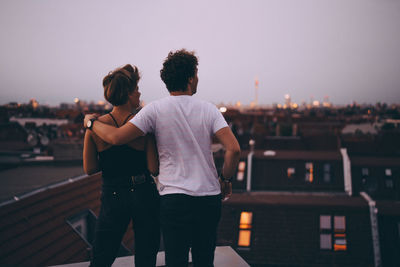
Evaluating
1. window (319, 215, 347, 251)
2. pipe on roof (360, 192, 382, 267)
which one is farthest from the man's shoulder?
pipe on roof (360, 192, 382, 267)

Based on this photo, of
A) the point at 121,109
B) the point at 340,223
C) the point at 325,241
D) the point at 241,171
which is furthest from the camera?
the point at 241,171

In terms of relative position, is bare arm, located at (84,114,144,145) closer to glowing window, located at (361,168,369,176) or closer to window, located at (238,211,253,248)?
window, located at (238,211,253,248)

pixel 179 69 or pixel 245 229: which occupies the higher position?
pixel 179 69

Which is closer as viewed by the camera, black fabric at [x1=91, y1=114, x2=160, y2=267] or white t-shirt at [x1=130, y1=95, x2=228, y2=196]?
white t-shirt at [x1=130, y1=95, x2=228, y2=196]

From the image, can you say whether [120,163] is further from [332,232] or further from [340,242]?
[340,242]

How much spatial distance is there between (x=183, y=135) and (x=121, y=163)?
58 centimetres

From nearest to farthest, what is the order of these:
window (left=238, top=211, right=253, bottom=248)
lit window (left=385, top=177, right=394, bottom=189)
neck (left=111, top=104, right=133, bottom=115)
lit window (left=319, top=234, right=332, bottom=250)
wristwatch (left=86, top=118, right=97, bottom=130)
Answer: wristwatch (left=86, top=118, right=97, bottom=130) → neck (left=111, top=104, right=133, bottom=115) → lit window (left=319, top=234, right=332, bottom=250) → window (left=238, top=211, right=253, bottom=248) → lit window (left=385, top=177, right=394, bottom=189)

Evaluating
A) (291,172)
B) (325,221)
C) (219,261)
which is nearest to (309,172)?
(291,172)

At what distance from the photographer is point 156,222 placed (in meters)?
2.60

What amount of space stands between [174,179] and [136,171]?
0.40 m

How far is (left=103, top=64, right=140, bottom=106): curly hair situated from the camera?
2.53m

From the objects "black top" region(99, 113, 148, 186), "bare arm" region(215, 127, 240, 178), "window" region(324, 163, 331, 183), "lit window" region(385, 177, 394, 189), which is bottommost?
"lit window" region(385, 177, 394, 189)

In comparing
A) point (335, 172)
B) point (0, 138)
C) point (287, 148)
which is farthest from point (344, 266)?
point (0, 138)

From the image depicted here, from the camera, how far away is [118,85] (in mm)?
2529
